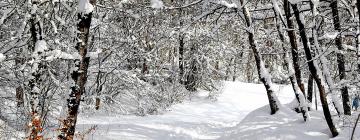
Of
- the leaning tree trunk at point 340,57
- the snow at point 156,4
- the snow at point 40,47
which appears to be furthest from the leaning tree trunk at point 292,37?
the snow at point 40,47

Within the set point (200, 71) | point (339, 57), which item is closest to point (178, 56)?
point (200, 71)

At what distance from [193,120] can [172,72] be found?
6.87m

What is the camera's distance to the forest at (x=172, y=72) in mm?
8242

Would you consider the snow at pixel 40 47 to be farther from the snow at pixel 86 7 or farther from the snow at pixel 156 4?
the snow at pixel 156 4

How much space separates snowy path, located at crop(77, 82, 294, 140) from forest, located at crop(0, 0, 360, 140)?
0.07 metres

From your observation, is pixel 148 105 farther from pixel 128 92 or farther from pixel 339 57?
pixel 339 57

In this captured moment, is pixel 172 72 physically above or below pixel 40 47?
below

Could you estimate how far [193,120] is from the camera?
54.2 ft

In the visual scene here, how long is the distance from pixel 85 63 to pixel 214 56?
1764 centimetres

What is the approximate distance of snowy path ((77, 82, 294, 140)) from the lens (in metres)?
11.8

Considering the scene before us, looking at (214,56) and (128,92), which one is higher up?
(214,56)

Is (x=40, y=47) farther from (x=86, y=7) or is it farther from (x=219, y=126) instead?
(x=219, y=126)

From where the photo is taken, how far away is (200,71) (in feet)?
82.2

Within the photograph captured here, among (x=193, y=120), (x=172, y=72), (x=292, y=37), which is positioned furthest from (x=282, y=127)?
(x=172, y=72)
